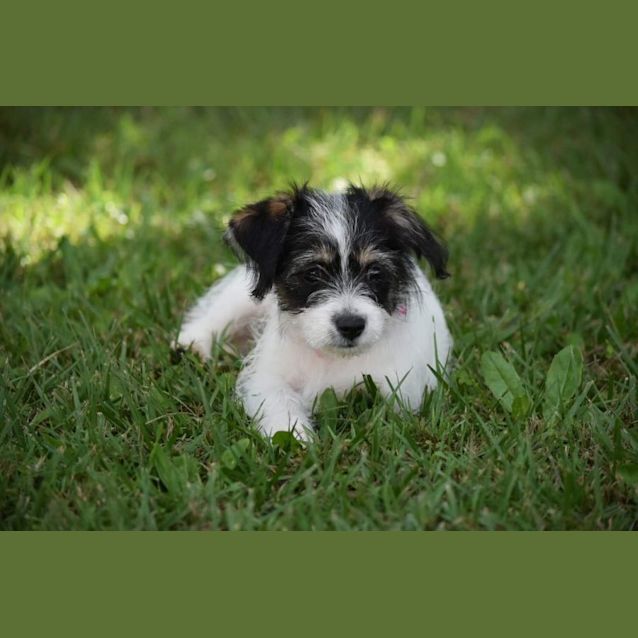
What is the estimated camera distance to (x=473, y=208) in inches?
288

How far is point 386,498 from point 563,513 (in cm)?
72

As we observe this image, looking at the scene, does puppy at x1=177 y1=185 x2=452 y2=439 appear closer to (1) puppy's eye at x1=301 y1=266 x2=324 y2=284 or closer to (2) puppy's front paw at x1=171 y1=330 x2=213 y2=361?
(1) puppy's eye at x1=301 y1=266 x2=324 y2=284

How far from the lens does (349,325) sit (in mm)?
4211

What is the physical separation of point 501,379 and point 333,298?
3.25ft

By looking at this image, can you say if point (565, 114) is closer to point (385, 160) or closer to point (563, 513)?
point (385, 160)

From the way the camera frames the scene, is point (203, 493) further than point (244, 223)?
No

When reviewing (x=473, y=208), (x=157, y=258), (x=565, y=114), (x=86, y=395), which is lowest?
(x=86, y=395)

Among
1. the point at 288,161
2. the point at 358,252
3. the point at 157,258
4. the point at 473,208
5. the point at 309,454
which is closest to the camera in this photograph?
the point at 309,454

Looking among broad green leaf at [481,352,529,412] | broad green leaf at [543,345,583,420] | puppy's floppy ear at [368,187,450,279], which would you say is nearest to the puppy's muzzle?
puppy's floppy ear at [368,187,450,279]

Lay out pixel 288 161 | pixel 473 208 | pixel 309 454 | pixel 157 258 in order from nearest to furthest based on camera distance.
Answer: pixel 309 454, pixel 157 258, pixel 473 208, pixel 288 161

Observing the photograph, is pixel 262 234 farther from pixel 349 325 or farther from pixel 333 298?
pixel 349 325

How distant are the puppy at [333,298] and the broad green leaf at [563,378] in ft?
1.90

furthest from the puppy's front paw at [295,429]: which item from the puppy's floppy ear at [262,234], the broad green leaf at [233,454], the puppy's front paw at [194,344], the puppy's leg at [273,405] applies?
the puppy's front paw at [194,344]

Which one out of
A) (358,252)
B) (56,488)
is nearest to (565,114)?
(358,252)
